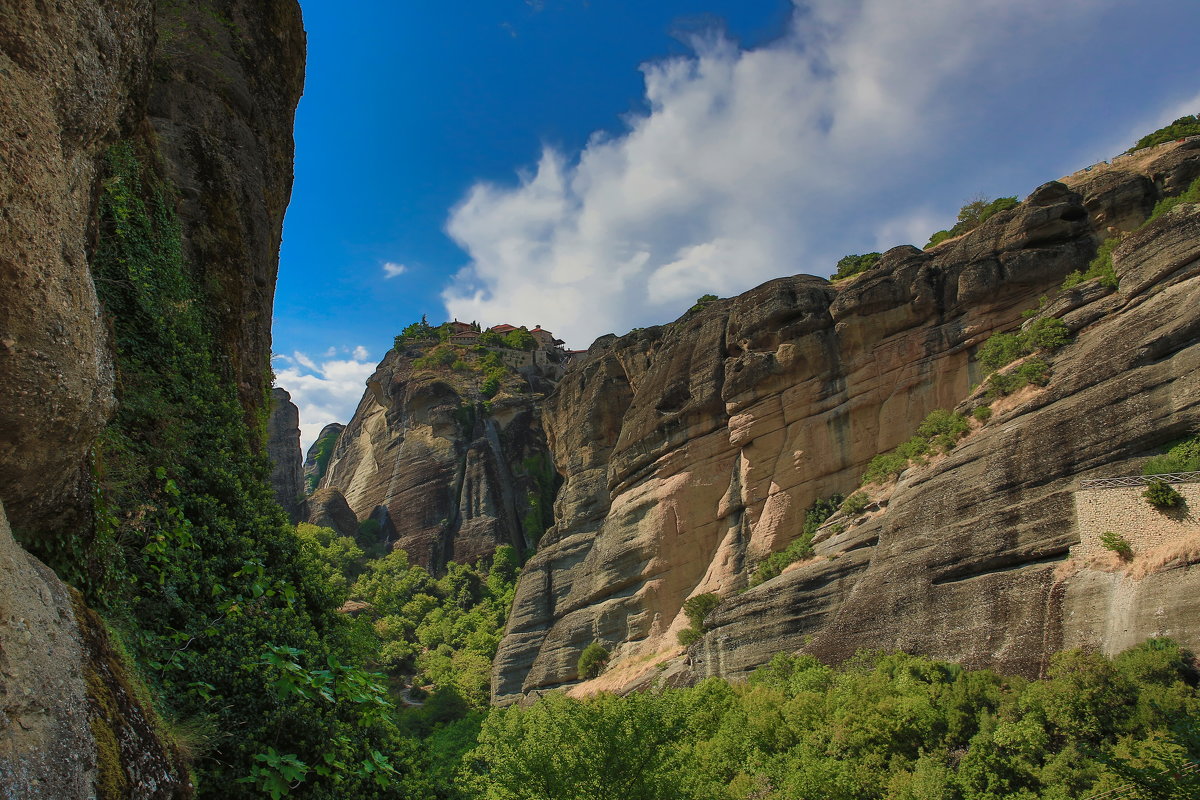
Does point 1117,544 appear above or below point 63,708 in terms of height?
above

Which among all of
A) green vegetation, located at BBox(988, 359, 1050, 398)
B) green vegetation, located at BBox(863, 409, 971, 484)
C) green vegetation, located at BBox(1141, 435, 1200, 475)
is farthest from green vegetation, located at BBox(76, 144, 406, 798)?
green vegetation, located at BBox(863, 409, 971, 484)

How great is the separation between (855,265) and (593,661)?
3176cm

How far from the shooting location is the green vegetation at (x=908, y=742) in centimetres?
1545

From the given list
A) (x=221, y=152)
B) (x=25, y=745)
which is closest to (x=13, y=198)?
(x=25, y=745)

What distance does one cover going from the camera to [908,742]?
19406 mm

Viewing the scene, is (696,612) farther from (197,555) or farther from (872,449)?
(197,555)

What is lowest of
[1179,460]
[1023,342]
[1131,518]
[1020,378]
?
[1131,518]

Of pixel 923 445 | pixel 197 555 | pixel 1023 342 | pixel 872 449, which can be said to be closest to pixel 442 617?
pixel 872 449

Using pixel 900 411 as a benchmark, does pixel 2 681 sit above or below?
below

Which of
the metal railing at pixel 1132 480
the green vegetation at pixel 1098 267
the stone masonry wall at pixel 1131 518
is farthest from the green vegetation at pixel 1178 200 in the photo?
the stone masonry wall at pixel 1131 518

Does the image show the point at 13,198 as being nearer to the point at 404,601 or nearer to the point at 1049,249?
the point at 1049,249

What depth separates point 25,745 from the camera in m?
3.39

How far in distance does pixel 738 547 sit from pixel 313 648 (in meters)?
31.5

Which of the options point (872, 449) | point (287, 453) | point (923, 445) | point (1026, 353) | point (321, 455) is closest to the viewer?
point (1026, 353)
